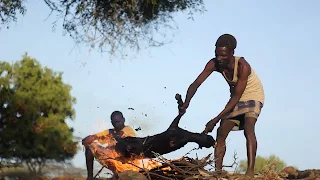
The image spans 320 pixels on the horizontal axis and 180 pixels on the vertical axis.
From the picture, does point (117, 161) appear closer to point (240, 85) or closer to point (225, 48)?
point (240, 85)

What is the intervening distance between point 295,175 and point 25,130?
6882 millimetres

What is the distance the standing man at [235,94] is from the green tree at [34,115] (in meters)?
8.57

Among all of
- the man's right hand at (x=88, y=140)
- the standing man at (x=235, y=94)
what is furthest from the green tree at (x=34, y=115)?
the standing man at (x=235, y=94)

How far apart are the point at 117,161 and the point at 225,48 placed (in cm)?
164

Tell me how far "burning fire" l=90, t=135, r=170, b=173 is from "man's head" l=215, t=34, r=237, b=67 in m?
1.36

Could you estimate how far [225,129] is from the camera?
6.91 m

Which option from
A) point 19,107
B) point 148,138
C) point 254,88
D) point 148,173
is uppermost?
point 19,107

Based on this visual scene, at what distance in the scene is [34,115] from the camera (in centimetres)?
1541

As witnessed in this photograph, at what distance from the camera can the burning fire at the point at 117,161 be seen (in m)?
5.93

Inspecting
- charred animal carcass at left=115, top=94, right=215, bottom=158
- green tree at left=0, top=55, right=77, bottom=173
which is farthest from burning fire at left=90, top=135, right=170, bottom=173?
green tree at left=0, top=55, right=77, bottom=173

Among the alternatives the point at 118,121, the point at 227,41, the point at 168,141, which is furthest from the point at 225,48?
the point at 118,121

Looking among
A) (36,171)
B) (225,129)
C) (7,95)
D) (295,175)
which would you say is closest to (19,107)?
(7,95)

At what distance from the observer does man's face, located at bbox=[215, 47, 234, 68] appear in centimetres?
651

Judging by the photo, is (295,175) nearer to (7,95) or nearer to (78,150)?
(78,150)
